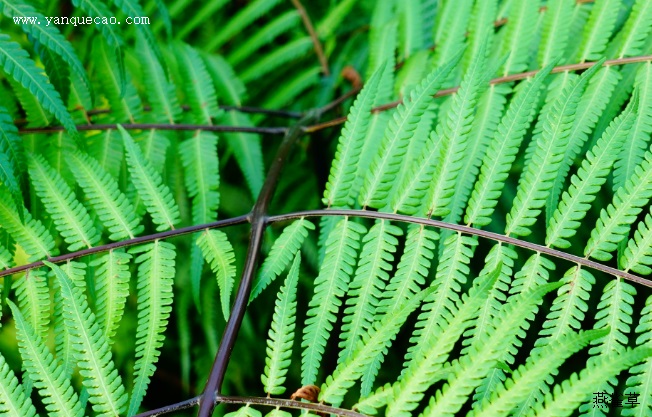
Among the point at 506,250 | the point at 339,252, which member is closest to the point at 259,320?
the point at 339,252

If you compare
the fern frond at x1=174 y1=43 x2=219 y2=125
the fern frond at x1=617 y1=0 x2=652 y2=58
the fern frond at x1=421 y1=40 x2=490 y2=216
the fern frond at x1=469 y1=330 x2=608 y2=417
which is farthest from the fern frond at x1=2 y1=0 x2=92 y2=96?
the fern frond at x1=617 y1=0 x2=652 y2=58

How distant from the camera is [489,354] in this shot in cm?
71

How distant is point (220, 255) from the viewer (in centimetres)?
101

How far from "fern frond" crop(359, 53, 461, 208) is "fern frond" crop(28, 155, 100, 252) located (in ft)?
1.71

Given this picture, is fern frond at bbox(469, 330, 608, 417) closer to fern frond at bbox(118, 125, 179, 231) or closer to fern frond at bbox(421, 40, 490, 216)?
fern frond at bbox(421, 40, 490, 216)

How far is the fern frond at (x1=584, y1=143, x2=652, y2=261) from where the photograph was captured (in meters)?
0.83

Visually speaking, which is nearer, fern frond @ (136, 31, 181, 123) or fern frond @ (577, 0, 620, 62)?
fern frond @ (577, 0, 620, 62)

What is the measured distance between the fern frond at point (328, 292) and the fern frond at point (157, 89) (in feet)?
1.98

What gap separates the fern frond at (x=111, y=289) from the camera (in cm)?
97

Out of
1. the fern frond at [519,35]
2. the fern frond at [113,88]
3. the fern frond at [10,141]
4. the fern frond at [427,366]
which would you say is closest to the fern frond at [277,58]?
the fern frond at [113,88]

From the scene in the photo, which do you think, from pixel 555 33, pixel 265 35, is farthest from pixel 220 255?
pixel 265 35

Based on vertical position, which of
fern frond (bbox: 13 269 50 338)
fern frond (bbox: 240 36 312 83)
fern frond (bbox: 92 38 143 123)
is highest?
fern frond (bbox: 240 36 312 83)

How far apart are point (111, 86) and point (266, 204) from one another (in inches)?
21.5

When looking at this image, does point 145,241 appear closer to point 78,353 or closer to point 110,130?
point 78,353
